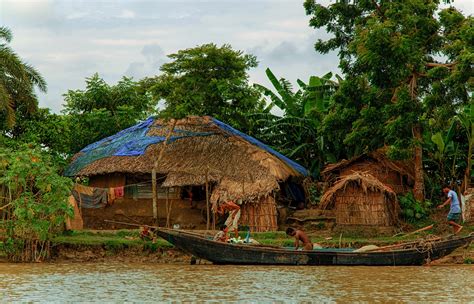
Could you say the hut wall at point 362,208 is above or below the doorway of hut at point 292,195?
below

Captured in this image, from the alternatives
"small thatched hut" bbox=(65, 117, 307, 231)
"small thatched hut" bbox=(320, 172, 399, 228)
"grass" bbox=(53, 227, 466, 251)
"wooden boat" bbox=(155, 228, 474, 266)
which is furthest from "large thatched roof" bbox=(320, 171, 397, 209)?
"wooden boat" bbox=(155, 228, 474, 266)

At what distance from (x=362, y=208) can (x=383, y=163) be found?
2039mm

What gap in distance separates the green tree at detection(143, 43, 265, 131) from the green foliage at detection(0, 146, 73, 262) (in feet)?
20.9

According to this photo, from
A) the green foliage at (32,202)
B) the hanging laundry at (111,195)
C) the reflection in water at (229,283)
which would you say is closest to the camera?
the reflection in water at (229,283)

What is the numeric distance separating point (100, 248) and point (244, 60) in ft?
29.9

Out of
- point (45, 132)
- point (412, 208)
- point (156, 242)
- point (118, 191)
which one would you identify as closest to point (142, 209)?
point (118, 191)

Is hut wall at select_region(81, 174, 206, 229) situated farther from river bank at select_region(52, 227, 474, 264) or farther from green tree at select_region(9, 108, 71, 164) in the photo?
river bank at select_region(52, 227, 474, 264)

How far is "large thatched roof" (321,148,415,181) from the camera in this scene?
2244 cm

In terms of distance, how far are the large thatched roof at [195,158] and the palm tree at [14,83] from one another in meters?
2.48

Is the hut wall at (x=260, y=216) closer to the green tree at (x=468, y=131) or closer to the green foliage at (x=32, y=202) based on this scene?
the green foliage at (x=32, y=202)

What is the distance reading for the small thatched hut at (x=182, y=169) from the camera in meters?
21.7

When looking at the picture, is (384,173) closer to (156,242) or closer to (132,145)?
(132,145)

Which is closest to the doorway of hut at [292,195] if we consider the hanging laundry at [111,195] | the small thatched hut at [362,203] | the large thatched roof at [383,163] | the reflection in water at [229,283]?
the large thatched roof at [383,163]

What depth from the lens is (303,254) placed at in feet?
54.1
